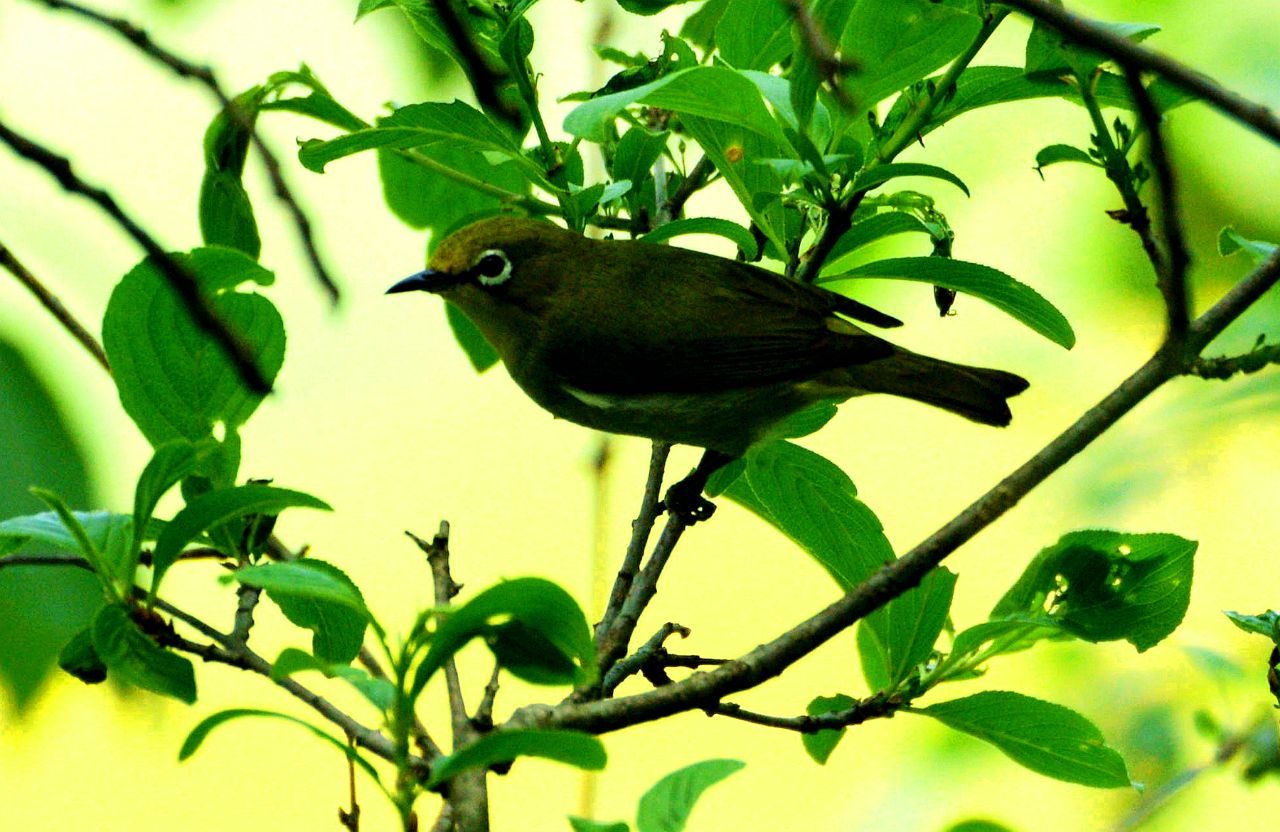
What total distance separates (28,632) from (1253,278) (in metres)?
1.77

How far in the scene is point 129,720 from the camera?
214 centimetres

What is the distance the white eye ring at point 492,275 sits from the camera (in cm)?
354

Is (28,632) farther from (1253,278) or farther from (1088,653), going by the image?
(1088,653)

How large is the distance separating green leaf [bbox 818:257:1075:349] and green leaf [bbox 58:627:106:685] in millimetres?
1367

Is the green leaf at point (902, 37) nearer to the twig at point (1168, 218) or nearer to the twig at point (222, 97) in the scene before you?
the twig at point (1168, 218)

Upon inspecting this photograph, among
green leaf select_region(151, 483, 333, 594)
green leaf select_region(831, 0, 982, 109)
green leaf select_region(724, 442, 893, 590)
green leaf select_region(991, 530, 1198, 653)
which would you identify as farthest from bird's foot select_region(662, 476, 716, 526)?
green leaf select_region(151, 483, 333, 594)

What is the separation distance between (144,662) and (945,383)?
214 centimetres

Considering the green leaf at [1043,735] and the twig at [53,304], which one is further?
the green leaf at [1043,735]

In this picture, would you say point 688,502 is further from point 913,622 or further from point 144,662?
point 144,662

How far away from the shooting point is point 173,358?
6.46 feet

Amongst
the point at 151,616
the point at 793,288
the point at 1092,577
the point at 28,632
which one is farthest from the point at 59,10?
the point at 793,288

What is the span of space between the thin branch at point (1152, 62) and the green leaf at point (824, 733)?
1270mm

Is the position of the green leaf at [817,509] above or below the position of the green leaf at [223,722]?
above

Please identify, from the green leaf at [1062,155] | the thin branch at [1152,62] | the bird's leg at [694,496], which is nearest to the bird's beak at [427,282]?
the bird's leg at [694,496]
